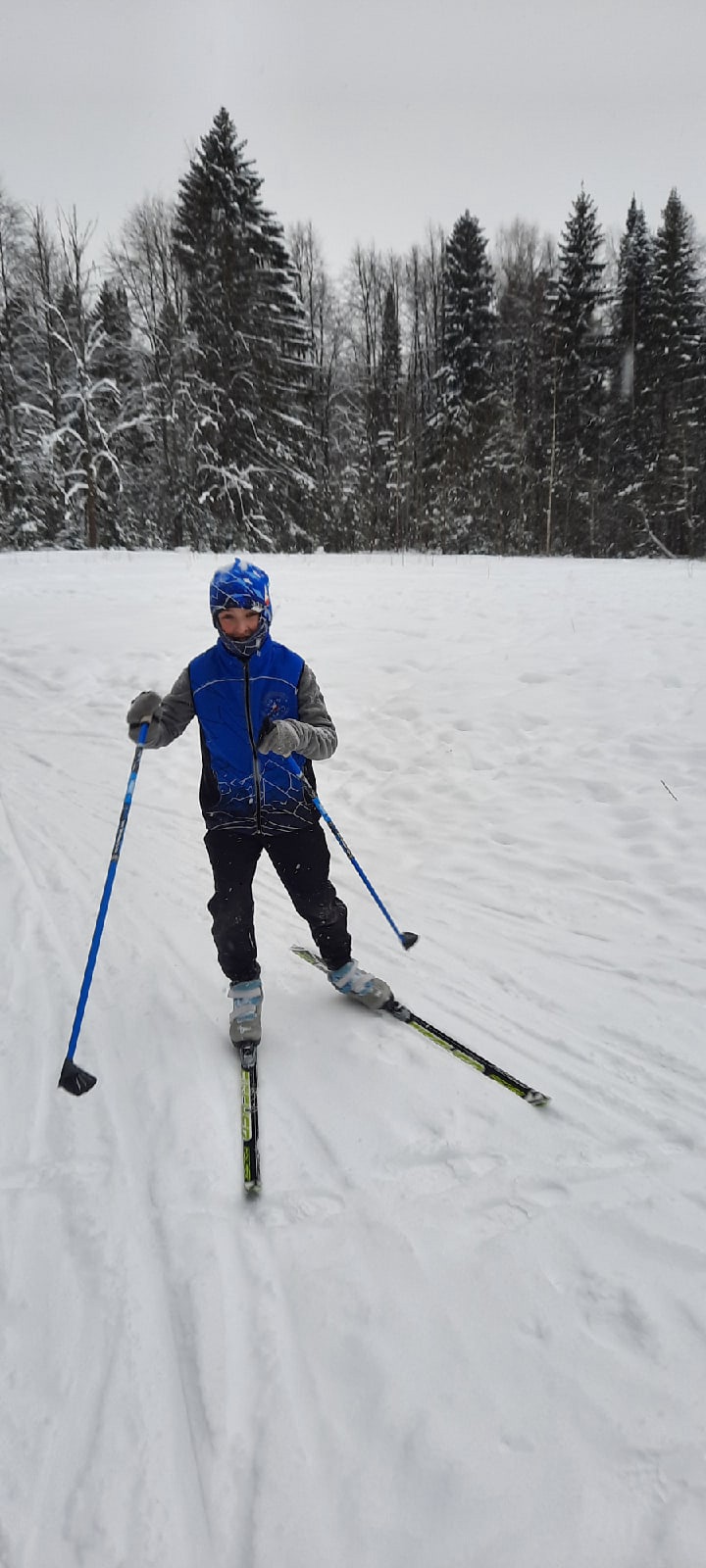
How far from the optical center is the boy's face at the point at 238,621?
3.09 metres

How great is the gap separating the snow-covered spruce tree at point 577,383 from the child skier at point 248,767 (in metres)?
25.8

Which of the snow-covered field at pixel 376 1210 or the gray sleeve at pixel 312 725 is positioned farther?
the gray sleeve at pixel 312 725

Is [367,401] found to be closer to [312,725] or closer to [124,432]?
[124,432]

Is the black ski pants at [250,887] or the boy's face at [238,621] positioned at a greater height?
the boy's face at [238,621]

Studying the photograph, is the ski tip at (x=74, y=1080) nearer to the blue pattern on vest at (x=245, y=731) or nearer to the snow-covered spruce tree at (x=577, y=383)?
the blue pattern on vest at (x=245, y=731)

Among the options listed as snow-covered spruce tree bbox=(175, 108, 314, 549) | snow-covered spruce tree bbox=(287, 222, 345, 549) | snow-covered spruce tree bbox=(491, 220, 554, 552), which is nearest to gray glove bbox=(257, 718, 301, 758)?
snow-covered spruce tree bbox=(175, 108, 314, 549)

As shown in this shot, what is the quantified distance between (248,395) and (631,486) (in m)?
15.7

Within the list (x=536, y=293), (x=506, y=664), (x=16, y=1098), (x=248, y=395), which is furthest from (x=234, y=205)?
(x=16, y=1098)

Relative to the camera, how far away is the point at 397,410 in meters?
28.1

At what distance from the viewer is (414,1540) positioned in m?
1.65

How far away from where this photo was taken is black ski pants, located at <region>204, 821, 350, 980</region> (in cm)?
333

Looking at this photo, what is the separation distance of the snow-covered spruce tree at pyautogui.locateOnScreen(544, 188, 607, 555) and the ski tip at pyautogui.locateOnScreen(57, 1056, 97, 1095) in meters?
26.9

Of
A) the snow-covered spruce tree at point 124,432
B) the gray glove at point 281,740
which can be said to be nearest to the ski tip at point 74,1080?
the gray glove at point 281,740

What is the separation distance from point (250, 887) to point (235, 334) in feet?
74.6
